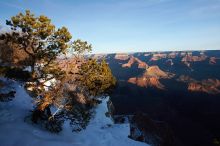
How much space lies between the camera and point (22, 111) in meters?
23.7

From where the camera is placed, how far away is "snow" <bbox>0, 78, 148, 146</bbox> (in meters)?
18.5

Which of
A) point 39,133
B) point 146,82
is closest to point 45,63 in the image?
point 39,133

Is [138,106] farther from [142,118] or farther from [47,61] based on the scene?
[47,61]

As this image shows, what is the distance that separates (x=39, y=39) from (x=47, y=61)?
98.0 inches

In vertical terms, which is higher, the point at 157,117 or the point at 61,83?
the point at 61,83

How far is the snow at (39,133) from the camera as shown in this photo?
18531mm

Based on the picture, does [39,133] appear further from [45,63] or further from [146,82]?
[146,82]

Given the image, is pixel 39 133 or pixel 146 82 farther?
pixel 146 82

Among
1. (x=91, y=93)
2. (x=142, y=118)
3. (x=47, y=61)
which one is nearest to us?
(x=47, y=61)

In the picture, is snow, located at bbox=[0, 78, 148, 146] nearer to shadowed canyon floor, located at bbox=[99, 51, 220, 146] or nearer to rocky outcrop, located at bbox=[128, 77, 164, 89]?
shadowed canyon floor, located at bbox=[99, 51, 220, 146]

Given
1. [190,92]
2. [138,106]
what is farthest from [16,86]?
[190,92]

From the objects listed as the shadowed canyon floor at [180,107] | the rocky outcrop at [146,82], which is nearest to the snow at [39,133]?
the shadowed canyon floor at [180,107]

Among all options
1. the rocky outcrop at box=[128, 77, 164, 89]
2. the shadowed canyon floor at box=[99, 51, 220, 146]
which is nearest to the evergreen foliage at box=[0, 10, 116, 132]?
the shadowed canyon floor at box=[99, 51, 220, 146]

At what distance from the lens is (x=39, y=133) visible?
68.1ft
